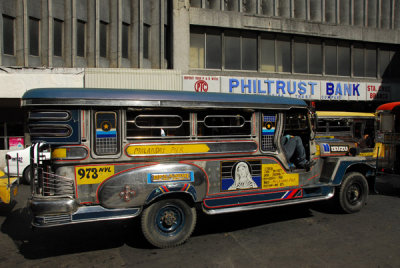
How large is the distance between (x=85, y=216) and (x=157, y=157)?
1409mm

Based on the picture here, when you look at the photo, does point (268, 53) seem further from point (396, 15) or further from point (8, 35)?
point (8, 35)

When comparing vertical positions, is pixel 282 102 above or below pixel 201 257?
above

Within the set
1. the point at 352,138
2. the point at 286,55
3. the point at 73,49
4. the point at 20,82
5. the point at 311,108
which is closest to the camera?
the point at 311,108

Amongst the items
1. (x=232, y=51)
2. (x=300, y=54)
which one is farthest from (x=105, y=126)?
(x=300, y=54)

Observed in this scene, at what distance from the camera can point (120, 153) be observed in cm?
475

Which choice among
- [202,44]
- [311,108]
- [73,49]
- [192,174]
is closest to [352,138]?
[311,108]

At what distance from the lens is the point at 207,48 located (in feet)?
54.5

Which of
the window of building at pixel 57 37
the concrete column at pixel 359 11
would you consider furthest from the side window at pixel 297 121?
the concrete column at pixel 359 11

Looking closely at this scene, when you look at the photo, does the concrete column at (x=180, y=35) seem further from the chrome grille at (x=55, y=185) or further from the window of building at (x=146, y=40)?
the chrome grille at (x=55, y=185)

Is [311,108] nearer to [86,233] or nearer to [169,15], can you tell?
[86,233]

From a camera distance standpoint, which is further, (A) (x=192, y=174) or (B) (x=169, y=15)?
(B) (x=169, y=15)

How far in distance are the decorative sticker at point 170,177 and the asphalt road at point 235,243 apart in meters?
1.17

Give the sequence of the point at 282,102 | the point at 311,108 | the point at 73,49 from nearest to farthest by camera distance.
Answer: the point at 282,102 < the point at 311,108 < the point at 73,49

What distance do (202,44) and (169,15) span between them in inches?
97.7
